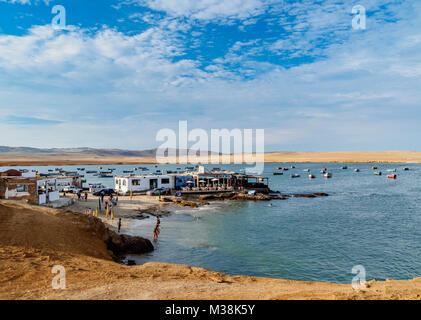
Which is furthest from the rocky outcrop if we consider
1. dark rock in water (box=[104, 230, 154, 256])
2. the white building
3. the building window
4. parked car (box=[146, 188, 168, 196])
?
the white building

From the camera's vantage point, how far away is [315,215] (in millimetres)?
38000

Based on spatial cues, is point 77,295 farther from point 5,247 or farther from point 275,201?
point 275,201

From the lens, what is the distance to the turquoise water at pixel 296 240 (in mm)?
18953

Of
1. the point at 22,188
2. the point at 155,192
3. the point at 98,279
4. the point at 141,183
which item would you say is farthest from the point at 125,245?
A: the point at 141,183

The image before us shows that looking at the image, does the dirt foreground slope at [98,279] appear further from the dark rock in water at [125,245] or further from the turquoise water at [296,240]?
the turquoise water at [296,240]

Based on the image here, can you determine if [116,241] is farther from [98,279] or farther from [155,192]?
[155,192]

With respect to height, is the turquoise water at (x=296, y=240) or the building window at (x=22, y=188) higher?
the building window at (x=22, y=188)

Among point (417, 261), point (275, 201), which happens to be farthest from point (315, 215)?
point (417, 261)

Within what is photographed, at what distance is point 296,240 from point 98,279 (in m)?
19.0

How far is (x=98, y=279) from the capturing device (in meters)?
11.4

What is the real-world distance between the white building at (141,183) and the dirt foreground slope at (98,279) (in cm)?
3319

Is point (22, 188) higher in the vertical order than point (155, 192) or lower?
higher

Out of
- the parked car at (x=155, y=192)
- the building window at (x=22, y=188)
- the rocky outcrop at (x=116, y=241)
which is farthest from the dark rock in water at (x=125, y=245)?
the parked car at (x=155, y=192)

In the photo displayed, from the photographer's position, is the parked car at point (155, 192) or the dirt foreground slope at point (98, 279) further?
the parked car at point (155, 192)
